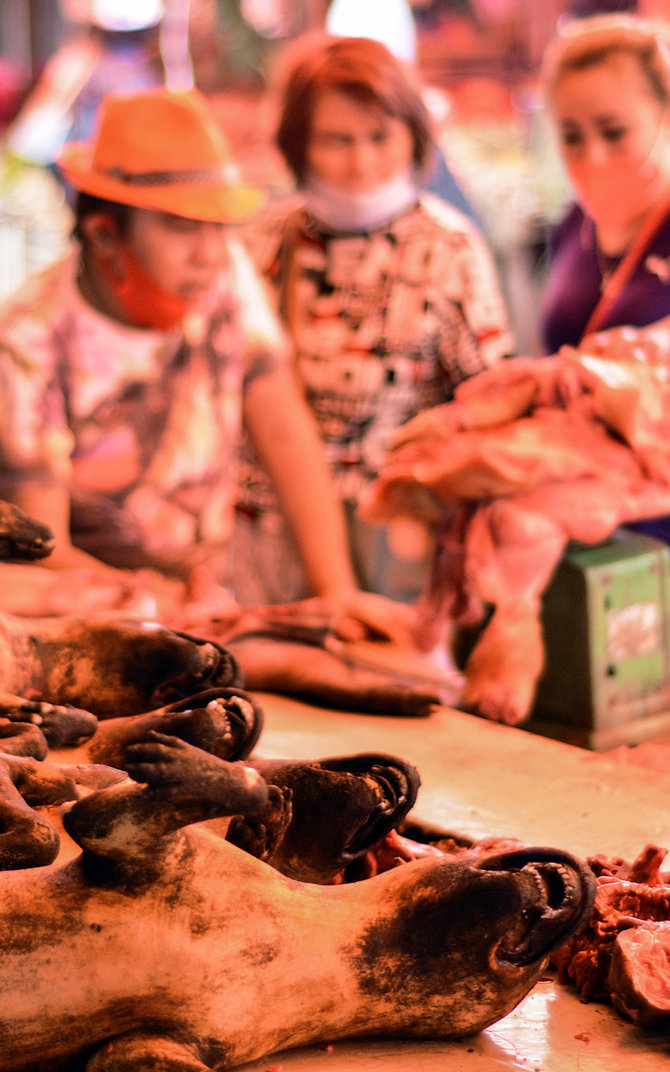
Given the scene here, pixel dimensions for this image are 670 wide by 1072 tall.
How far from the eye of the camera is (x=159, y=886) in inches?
44.6

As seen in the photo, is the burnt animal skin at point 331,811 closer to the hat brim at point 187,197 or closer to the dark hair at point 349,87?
the hat brim at point 187,197

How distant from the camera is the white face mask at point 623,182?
282 centimetres

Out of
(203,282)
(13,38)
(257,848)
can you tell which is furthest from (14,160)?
(257,848)

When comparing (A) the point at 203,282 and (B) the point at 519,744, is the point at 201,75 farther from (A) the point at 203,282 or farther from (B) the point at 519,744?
(B) the point at 519,744

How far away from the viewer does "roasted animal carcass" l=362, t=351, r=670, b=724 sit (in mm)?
2404

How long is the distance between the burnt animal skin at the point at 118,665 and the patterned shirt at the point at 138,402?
3.15ft

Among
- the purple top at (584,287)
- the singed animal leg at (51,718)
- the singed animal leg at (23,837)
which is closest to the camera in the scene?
the singed animal leg at (23,837)

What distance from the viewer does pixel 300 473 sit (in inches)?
124

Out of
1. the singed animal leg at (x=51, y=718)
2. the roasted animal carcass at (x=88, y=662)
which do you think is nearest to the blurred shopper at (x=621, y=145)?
the roasted animal carcass at (x=88, y=662)

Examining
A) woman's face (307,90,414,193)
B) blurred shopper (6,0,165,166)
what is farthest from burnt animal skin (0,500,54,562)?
blurred shopper (6,0,165,166)

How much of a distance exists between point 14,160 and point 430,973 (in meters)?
7.54

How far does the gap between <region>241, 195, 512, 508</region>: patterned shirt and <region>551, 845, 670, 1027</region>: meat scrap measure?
6.63ft

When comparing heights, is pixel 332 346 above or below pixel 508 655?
above

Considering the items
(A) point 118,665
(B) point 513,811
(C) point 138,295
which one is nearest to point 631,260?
(C) point 138,295
